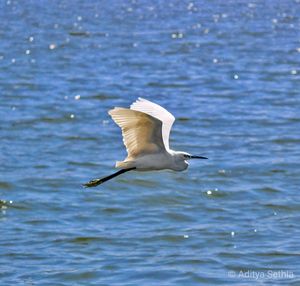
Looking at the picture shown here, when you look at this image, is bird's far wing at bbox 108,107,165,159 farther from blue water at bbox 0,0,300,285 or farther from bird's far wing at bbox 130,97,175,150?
blue water at bbox 0,0,300,285

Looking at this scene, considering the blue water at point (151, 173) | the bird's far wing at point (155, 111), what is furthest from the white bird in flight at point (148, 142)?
the blue water at point (151, 173)

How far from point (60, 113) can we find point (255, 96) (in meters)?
4.16

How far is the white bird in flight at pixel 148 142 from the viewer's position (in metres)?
8.84

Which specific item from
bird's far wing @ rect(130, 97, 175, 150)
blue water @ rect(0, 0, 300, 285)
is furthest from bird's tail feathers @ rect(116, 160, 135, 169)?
blue water @ rect(0, 0, 300, 285)

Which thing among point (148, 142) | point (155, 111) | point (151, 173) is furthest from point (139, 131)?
point (151, 173)

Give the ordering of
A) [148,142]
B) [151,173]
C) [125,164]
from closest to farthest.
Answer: [148,142] < [125,164] < [151,173]

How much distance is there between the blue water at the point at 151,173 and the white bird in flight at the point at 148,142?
7.54 feet

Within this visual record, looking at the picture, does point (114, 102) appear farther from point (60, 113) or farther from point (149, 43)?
point (149, 43)

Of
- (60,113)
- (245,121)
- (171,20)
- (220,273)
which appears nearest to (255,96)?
(245,121)

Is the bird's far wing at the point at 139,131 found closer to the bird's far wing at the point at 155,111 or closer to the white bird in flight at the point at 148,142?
the white bird in flight at the point at 148,142

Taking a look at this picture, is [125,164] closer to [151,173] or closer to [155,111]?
[155,111]

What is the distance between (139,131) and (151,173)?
7.07 meters

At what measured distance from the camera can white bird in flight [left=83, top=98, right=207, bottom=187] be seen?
8.84 metres

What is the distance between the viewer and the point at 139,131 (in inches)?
352
